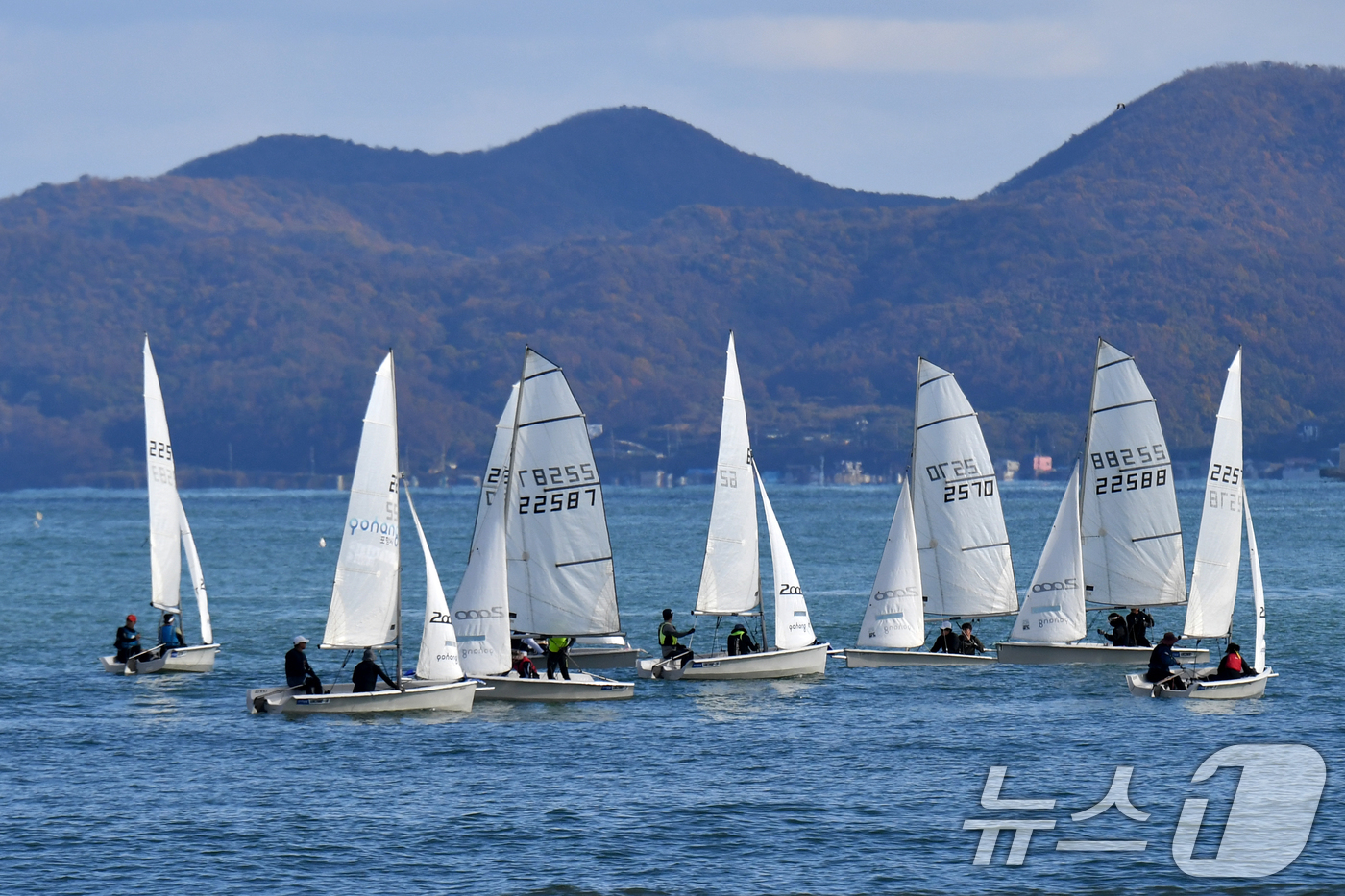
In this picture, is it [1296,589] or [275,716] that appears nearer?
[275,716]

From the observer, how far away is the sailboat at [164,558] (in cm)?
4744

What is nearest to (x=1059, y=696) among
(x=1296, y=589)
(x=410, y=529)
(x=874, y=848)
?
(x=874, y=848)

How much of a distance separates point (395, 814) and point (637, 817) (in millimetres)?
4189

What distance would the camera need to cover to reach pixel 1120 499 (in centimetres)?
4953

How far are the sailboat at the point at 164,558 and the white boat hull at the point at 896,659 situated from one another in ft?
56.1

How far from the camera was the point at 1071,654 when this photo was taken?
47312 mm

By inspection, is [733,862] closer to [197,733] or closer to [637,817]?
[637,817]

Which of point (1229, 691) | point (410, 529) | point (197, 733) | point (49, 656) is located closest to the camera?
point (197, 733)

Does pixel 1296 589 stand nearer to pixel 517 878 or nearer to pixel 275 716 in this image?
pixel 275 716

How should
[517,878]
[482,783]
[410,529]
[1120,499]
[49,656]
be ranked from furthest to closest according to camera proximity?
[410,529]
[49,656]
[1120,499]
[482,783]
[517,878]

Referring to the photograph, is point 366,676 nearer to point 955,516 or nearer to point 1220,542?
point 955,516

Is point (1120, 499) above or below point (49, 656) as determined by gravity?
above

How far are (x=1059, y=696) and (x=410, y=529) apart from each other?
5433 inches

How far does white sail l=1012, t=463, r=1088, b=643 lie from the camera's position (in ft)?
155
